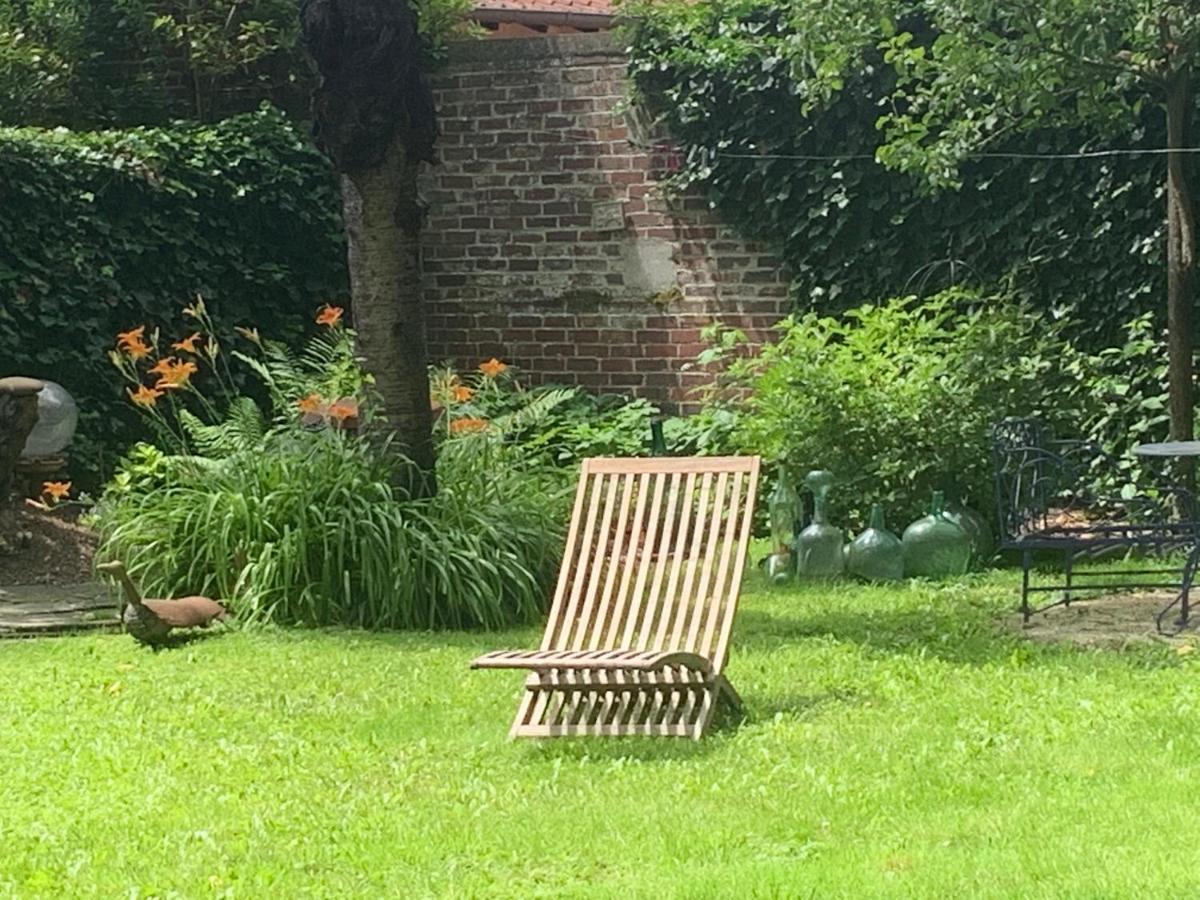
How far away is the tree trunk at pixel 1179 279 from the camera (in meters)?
8.98

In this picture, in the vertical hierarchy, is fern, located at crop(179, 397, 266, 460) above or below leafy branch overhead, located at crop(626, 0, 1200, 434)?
below

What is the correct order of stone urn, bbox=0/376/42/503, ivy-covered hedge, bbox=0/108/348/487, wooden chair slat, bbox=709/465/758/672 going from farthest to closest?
ivy-covered hedge, bbox=0/108/348/487 → stone urn, bbox=0/376/42/503 → wooden chair slat, bbox=709/465/758/672

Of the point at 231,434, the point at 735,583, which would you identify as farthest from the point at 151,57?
the point at 735,583

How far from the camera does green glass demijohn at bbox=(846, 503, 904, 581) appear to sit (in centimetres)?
869

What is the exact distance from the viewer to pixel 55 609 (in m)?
8.32

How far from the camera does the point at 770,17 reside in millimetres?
11391

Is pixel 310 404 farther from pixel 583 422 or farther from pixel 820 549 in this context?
pixel 583 422

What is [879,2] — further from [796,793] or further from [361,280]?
[796,793]

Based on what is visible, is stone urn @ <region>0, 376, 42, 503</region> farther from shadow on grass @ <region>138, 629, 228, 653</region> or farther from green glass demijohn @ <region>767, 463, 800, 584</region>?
green glass demijohn @ <region>767, 463, 800, 584</region>

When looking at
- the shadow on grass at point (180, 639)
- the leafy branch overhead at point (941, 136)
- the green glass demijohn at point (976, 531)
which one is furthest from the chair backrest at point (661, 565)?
the leafy branch overhead at point (941, 136)

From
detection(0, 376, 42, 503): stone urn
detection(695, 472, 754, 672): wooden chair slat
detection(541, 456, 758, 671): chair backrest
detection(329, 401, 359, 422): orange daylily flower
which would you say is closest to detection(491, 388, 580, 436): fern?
detection(329, 401, 359, 422): orange daylily flower

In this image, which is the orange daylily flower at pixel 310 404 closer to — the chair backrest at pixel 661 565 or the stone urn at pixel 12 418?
the stone urn at pixel 12 418

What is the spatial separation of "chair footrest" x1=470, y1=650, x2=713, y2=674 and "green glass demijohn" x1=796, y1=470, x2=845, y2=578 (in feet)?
10.9

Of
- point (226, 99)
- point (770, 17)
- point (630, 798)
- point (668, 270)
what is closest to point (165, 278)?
point (226, 99)
